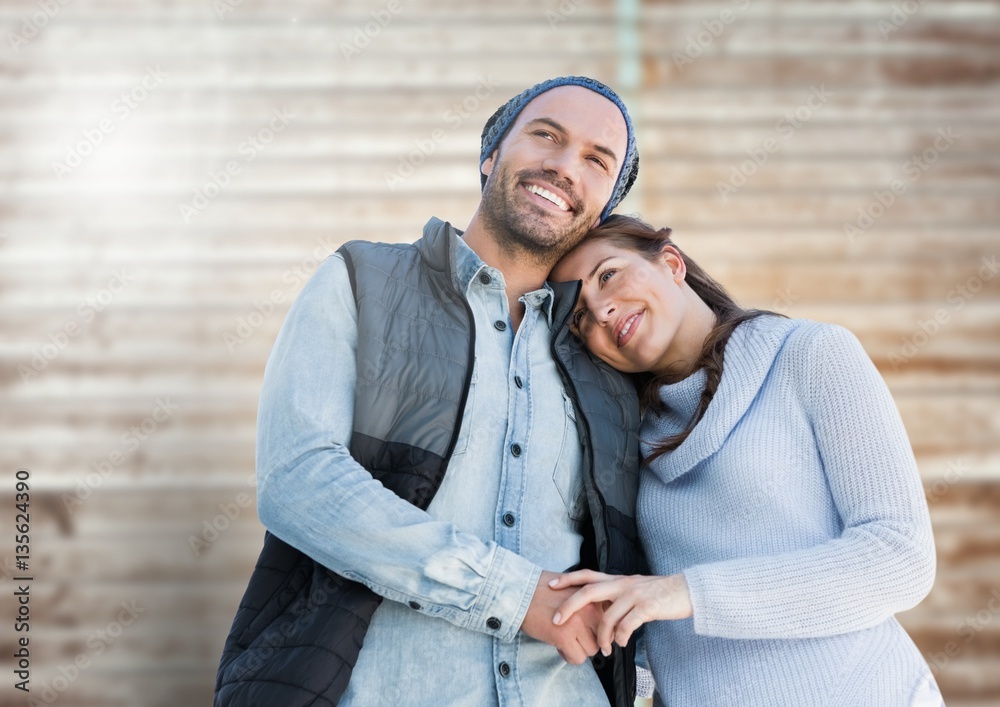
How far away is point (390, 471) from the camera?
1797 millimetres

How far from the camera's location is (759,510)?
1.83 metres

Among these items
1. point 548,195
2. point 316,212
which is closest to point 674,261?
point 548,195

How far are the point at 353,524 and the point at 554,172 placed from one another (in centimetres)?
98

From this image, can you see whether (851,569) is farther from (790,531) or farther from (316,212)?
(316,212)

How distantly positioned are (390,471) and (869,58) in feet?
7.93

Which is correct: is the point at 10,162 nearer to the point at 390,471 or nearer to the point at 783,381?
the point at 390,471

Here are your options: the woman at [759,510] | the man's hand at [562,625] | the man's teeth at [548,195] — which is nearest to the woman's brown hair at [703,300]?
the woman at [759,510]

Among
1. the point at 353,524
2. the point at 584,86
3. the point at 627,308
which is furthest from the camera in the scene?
the point at 584,86

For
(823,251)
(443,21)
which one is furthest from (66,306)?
(823,251)

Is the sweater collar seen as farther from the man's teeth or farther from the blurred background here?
the blurred background

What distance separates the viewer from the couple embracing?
1.66 meters

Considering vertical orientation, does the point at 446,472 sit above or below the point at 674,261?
below

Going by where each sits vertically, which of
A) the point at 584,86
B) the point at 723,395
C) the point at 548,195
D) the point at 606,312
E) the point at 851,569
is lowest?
the point at 851,569

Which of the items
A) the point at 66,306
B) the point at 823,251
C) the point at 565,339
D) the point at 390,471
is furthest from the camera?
the point at 823,251
